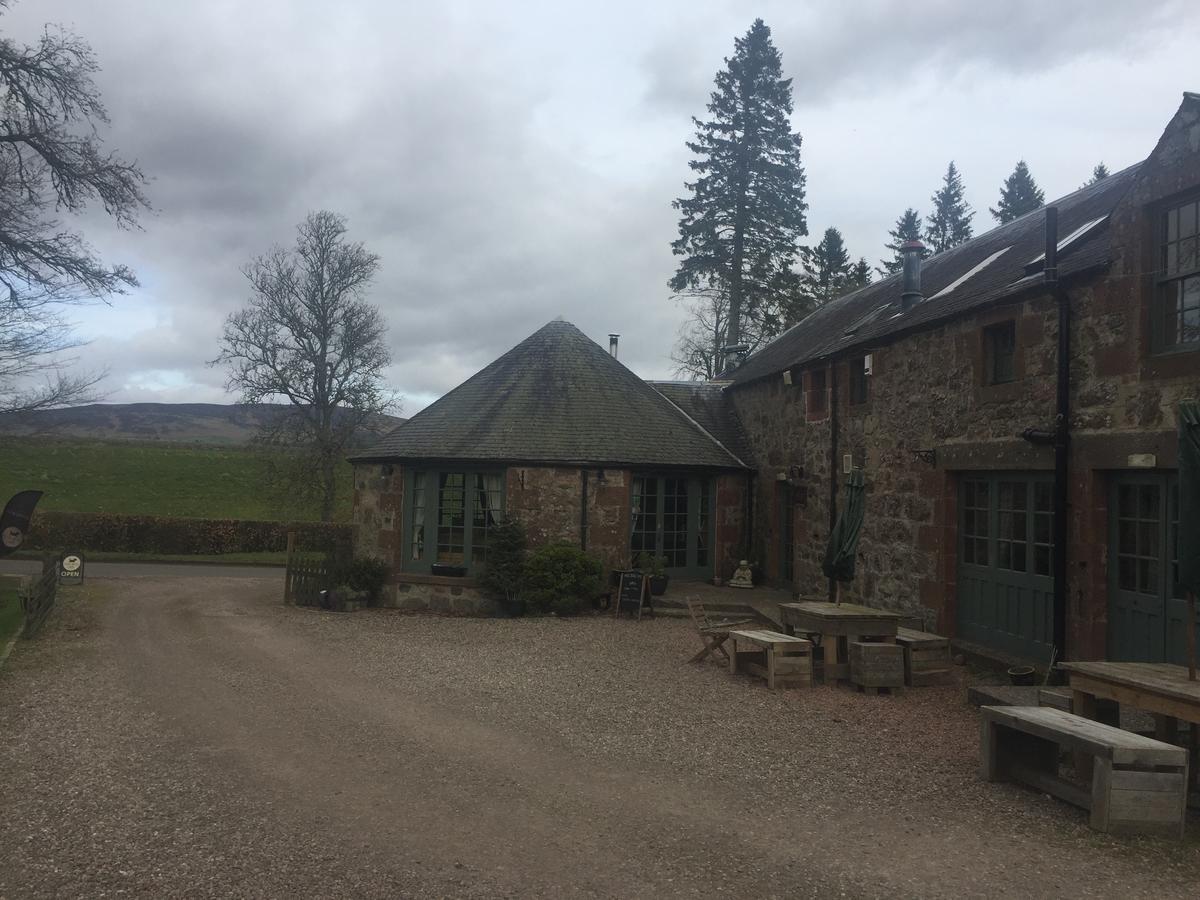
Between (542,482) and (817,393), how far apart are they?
523 cm

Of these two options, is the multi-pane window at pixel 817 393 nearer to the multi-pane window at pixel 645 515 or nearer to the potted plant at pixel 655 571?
the multi-pane window at pixel 645 515

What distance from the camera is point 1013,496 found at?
413 inches

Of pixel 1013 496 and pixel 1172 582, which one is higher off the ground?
pixel 1013 496

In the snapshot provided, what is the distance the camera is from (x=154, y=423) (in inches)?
3002

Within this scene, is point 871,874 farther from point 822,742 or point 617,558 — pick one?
point 617,558

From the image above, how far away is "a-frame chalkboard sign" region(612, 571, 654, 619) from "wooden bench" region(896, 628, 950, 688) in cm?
569

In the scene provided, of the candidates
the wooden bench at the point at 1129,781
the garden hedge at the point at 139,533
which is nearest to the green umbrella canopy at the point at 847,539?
the wooden bench at the point at 1129,781

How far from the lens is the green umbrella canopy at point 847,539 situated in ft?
34.0

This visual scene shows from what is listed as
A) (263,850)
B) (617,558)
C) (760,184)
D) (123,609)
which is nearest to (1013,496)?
(617,558)

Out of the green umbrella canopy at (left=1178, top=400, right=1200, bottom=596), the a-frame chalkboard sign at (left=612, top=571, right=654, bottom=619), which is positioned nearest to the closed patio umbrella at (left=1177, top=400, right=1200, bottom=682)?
the green umbrella canopy at (left=1178, top=400, right=1200, bottom=596)

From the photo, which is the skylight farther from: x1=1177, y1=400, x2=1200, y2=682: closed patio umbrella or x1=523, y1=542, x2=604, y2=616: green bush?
x1=523, y1=542, x2=604, y2=616: green bush

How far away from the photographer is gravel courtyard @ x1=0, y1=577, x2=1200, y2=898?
4.78 m

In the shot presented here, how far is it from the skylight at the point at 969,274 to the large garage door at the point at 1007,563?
122 inches

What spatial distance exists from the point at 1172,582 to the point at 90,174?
16.5 m
